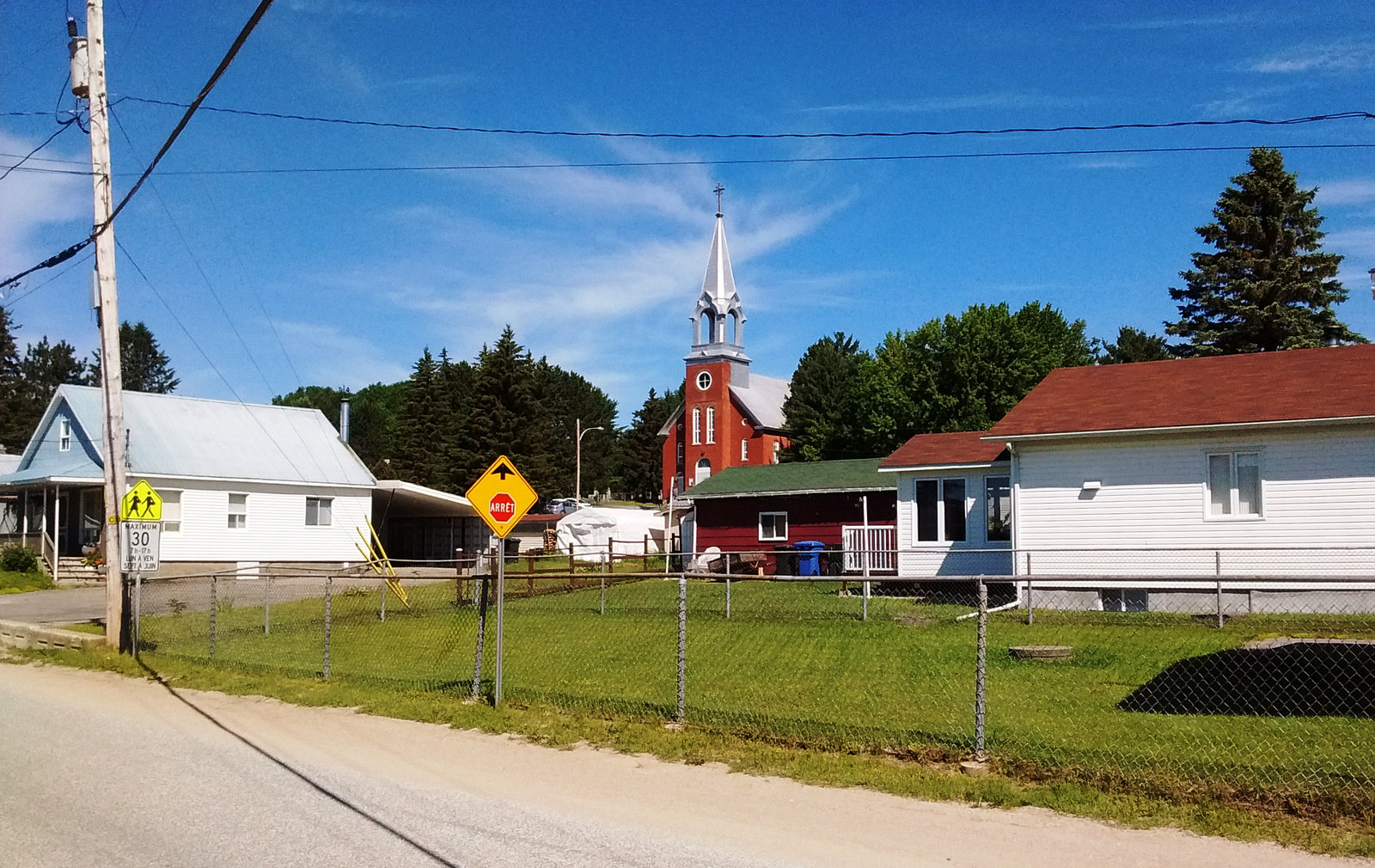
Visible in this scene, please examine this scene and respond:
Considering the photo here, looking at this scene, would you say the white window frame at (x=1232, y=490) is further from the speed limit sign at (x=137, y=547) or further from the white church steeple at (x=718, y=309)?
the white church steeple at (x=718, y=309)

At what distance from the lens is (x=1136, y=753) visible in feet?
29.7

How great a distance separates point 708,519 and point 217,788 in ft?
101

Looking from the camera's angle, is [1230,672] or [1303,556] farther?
[1303,556]

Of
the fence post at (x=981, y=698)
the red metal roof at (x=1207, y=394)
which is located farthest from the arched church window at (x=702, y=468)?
the fence post at (x=981, y=698)

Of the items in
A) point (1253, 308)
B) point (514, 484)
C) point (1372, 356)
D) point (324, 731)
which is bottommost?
point (324, 731)

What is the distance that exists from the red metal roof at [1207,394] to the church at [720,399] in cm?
4887

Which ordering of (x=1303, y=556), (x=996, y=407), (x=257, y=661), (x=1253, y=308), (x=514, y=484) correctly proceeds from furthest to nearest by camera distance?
(x=996, y=407) → (x=1253, y=308) → (x=1303, y=556) → (x=257, y=661) → (x=514, y=484)

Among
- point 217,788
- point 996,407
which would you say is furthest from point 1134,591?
point 996,407

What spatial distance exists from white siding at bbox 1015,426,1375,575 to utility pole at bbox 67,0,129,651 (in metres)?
15.9

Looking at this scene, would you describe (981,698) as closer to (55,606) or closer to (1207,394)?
(1207,394)

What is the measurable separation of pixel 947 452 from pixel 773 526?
10861mm

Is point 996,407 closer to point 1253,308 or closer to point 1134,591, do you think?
point 1253,308

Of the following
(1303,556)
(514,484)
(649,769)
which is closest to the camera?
(649,769)

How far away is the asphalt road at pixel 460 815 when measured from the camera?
6840 mm
